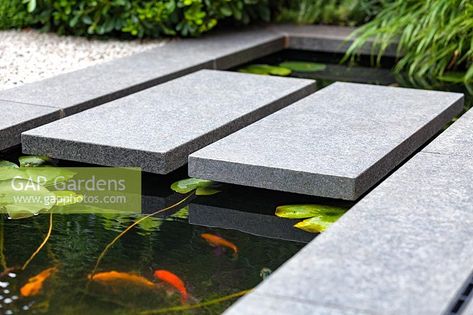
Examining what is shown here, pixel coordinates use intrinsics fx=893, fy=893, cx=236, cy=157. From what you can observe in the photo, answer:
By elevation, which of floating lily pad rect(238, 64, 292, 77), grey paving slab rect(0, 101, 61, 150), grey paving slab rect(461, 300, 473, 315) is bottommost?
floating lily pad rect(238, 64, 292, 77)

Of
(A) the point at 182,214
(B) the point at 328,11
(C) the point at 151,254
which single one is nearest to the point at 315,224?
(A) the point at 182,214

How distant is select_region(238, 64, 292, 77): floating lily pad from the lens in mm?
5656

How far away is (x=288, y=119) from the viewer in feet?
12.9

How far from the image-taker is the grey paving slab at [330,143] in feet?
10.6

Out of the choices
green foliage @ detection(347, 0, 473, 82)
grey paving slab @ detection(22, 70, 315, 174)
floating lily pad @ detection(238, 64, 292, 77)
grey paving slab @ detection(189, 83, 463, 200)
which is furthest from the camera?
floating lily pad @ detection(238, 64, 292, 77)

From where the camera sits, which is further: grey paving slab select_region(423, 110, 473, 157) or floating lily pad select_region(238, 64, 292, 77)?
floating lily pad select_region(238, 64, 292, 77)

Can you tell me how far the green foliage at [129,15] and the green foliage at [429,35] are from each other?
3.17ft

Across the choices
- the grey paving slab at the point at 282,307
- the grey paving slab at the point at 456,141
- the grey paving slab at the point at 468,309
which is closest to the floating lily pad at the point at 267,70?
the grey paving slab at the point at 456,141

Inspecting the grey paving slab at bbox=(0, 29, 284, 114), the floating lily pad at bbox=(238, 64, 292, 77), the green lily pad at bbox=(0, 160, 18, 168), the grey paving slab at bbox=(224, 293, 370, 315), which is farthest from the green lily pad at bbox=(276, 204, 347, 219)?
the floating lily pad at bbox=(238, 64, 292, 77)

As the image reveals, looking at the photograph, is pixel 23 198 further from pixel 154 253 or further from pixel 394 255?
pixel 394 255

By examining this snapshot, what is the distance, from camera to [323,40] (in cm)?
626

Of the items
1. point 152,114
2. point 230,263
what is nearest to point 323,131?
point 152,114

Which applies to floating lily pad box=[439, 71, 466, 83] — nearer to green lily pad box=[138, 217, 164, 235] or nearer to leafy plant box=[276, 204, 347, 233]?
leafy plant box=[276, 204, 347, 233]

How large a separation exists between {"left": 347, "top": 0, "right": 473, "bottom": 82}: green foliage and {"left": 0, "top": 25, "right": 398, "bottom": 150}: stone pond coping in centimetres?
51
